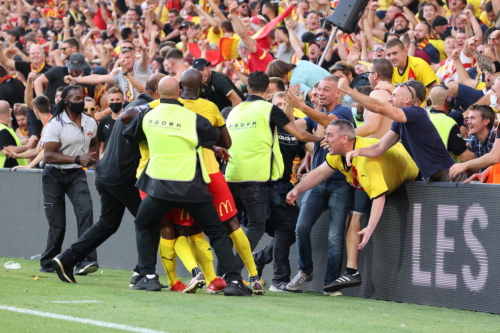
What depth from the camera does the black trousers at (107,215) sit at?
8.30m

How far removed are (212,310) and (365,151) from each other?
2.22 metres

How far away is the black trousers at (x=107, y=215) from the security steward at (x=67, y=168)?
1151 mm

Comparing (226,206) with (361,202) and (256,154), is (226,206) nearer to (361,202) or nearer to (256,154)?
(256,154)

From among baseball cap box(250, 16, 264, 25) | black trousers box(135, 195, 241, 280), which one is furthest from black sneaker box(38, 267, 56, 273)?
baseball cap box(250, 16, 264, 25)

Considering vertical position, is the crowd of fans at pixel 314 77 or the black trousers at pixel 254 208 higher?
the crowd of fans at pixel 314 77

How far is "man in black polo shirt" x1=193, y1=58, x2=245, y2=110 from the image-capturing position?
1049cm

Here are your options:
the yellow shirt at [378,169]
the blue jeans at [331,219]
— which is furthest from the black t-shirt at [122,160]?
the yellow shirt at [378,169]

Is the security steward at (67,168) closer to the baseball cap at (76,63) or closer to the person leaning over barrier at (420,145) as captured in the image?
the baseball cap at (76,63)

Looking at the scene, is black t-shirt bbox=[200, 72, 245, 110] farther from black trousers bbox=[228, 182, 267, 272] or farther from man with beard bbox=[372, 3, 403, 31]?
man with beard bbox=[372, 3, 403, 31]

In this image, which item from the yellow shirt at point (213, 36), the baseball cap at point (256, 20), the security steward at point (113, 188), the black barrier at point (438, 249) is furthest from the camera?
the yellow shirt at point (213, 36)

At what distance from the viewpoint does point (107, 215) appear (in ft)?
28.0

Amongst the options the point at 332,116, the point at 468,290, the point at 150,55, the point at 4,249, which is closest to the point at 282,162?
the point at 332,116

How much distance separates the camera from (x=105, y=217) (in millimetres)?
8516

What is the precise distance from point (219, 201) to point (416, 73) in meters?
3.56
